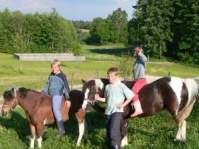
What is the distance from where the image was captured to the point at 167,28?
87375mm

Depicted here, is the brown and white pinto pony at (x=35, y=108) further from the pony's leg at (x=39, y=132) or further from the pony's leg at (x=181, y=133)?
the pony's leg at (x=181, y=133)

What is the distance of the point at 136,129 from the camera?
13.0m

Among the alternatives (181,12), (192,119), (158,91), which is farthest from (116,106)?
(181,12)

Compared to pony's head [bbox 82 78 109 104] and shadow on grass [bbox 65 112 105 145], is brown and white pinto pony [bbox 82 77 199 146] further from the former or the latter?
shadow on grass [bbox 65 112 105 145]

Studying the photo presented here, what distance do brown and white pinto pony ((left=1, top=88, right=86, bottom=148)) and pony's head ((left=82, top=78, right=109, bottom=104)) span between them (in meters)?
0.59

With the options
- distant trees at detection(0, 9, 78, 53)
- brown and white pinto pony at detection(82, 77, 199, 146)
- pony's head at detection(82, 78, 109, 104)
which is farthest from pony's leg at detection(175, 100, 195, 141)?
distant trees at detection(0, 9, 78, 53)

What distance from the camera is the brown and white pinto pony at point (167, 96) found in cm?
1143

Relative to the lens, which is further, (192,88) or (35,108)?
(35,108)

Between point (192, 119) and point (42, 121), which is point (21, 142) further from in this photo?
point (192, 119)

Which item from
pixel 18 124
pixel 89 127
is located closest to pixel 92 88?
pixel 89 127

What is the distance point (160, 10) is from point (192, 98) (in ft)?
252

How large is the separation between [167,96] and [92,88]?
68.0 inches

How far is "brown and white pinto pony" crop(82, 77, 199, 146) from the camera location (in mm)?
11430

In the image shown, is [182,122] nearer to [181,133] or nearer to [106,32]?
[181,133]
